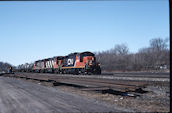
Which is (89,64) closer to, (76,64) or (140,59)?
(76,64)

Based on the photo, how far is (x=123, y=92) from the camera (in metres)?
10.8

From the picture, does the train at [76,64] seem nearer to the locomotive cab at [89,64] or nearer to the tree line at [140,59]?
the locomotive cab at [89,64]

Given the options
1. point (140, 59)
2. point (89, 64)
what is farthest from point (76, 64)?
point (140, 59)

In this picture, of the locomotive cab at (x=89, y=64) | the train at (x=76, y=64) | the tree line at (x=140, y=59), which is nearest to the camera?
the locomotive cab at (x=89, y=64)

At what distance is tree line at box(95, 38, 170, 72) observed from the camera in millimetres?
52188

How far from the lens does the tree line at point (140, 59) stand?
2055 inches

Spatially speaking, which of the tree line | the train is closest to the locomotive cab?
the train

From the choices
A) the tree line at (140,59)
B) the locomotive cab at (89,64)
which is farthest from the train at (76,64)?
the tree line at (140,59)

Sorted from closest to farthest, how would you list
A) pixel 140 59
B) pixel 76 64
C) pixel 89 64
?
pixel 89 64 < pixel 76 64 < pixel 140 59

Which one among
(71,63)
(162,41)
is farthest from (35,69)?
(162,41)

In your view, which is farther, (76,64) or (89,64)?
(76,64)

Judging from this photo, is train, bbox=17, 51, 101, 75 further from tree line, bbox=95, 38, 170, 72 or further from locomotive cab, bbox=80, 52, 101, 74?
tree line, bbox=95, 38, 170, 72

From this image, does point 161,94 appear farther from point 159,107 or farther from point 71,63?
point 71,63

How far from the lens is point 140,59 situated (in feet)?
250
